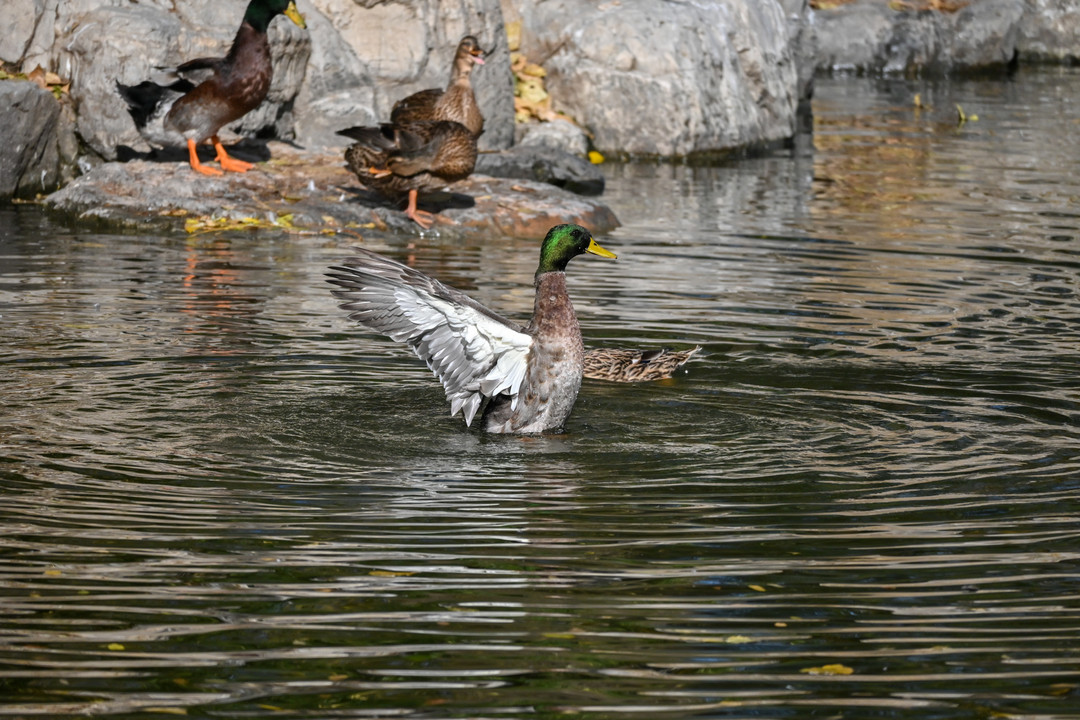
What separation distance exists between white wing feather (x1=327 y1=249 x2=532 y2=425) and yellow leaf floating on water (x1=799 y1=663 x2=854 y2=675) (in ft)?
10.2

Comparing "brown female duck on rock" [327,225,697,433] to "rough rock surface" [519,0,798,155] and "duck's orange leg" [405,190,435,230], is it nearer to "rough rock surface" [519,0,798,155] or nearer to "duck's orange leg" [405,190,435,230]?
"duck's orange leg" [405,190,435,230]

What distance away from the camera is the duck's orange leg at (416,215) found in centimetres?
1368

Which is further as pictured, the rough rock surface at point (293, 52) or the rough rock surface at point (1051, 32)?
the rough rock surface at point (1051, 32)

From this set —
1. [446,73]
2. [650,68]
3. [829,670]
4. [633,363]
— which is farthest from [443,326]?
[650,68]

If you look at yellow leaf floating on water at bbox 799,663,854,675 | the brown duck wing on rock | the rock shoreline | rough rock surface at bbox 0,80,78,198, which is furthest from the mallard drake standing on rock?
yellow leaf floating on water at bbox 799,663,854,675

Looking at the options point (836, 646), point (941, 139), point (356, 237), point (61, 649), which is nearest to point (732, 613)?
point (836, 646)

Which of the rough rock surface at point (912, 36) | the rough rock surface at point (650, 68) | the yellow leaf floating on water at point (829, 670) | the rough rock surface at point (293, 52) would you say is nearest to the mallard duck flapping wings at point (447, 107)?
the rough rock surface at point (293, 52)

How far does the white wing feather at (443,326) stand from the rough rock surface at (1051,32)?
2914 cm

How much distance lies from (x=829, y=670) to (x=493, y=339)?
10.9 ft

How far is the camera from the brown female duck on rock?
7.34 meters

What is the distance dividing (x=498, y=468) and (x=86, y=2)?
10460 mm

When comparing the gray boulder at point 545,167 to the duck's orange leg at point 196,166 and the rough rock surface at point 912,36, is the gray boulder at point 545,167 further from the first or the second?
the rough rock surface at point 912,36

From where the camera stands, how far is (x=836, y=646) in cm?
470

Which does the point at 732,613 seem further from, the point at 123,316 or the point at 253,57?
the point at 253,57
